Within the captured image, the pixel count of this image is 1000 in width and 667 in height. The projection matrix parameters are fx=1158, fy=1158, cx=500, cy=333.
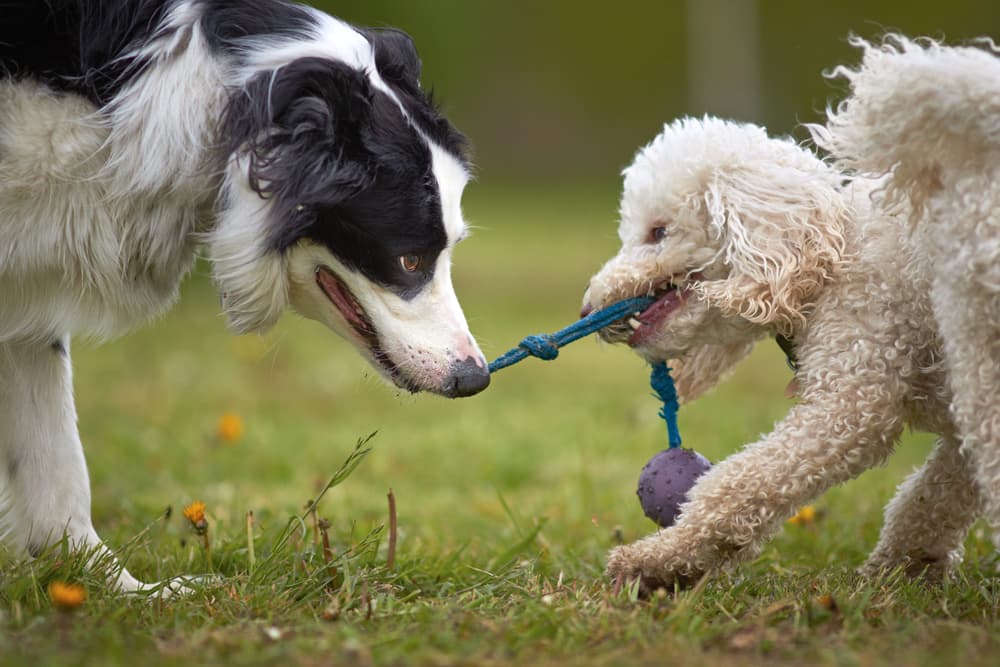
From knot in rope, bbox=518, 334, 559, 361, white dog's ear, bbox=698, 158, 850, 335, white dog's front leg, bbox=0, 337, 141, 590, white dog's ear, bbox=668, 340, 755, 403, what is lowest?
white dog's front leg, bbox=0, 337, 141, 590

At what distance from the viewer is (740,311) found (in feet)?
10.2

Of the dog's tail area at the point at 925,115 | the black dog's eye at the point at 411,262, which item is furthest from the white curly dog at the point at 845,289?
the black dog's eye at the point at 411,262

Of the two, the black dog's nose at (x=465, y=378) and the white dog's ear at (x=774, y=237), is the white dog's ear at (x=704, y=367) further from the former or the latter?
the black dog's nose at (x=465, y=378)

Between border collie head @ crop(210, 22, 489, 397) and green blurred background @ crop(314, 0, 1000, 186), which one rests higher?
green blurred background @ crop(314, 0, 1000, 186)

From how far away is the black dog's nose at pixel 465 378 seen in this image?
3227 millimetres

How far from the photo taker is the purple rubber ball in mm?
3246

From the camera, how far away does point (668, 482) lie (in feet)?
10.8

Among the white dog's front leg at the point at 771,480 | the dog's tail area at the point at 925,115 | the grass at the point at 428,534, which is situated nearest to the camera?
the grass at the point at 428,534

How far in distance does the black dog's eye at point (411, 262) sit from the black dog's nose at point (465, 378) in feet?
0.95

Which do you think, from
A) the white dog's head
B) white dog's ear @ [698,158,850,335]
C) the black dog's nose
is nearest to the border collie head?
the black dog's nose

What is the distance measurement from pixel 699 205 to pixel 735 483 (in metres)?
0.81

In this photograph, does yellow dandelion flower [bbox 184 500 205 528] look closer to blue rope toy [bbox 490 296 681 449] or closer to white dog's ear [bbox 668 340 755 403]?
blue rope toy [bbox 490 296 681 449]

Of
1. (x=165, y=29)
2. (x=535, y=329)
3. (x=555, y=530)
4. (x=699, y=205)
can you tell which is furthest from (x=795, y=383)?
(x=535, y=329)

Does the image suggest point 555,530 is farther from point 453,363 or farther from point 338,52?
point 338,52
